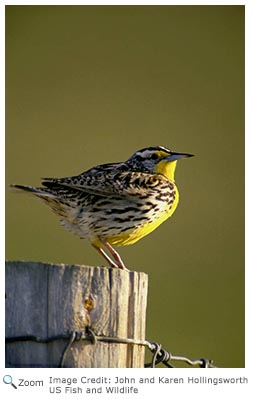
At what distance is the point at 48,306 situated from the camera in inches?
85.4

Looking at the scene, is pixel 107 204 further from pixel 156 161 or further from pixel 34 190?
pixel 156 161

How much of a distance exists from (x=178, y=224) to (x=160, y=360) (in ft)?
6.82

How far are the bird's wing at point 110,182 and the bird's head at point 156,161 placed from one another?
121 millimetres

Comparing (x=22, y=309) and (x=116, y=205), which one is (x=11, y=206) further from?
(x=22, y=309)

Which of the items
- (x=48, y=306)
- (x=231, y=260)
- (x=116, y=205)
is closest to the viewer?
(x=48, y=306)

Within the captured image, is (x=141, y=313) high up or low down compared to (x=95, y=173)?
down

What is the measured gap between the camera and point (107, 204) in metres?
3.37

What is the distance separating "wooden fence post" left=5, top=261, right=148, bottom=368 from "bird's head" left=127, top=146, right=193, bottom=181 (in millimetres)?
1440

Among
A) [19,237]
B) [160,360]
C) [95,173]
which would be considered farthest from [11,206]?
[160,360]

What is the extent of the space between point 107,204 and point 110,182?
92mm
